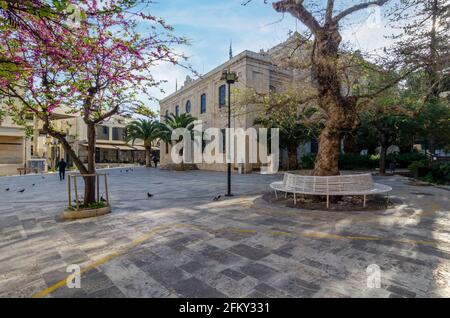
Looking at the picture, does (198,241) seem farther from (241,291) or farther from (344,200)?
(344,200)

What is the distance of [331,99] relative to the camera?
7.36 metres

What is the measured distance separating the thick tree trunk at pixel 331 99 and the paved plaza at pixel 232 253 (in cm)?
220

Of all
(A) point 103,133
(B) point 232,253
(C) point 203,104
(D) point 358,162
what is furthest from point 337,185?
(A) point 103,133

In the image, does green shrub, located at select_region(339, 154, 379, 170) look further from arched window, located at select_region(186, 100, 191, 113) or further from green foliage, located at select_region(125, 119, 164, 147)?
green foliage, located at select_region(125, 119, 164, 147)

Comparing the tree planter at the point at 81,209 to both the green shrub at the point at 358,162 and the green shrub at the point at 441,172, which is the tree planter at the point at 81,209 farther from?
the green shrub at the point at 358,162

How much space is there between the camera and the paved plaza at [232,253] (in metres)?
2.93

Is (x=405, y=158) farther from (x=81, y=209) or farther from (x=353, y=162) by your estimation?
(x=81, y=209)

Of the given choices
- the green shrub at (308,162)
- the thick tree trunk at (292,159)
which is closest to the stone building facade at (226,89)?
the thick tree trunk at (292,159)

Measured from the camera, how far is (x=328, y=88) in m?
7.32

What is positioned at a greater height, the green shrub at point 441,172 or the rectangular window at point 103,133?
the rectangular window at point 103,133

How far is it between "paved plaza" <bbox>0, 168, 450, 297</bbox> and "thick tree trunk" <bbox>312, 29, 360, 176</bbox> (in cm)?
220
